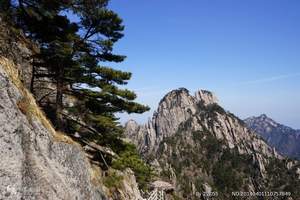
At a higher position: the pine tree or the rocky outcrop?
the pine tree

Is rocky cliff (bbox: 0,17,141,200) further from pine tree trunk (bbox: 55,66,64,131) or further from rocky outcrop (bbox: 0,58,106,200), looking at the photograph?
pine tree trunk (bbox: 55,66,64,131)

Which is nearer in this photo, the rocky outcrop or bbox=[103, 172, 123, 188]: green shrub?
the rocky outcrop

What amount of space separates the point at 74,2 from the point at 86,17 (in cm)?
108

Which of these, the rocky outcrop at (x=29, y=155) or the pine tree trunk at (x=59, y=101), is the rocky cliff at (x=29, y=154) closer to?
the rocky outcrop at (x=29, y=155)

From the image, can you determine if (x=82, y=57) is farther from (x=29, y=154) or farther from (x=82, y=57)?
(x=29, y=154)

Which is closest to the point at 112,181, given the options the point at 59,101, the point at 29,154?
the point at 59,101

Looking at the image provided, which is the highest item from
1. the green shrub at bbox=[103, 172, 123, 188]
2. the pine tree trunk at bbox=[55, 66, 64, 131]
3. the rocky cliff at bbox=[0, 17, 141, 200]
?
the pine tree trunk at bbox=[55, 66, 64, 131]

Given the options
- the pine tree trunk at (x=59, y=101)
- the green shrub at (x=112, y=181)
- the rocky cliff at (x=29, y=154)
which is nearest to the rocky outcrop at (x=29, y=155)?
the rocky cliff at (x=29, y=154)

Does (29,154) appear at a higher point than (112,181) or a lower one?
higher

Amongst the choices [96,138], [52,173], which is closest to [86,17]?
[96,138]

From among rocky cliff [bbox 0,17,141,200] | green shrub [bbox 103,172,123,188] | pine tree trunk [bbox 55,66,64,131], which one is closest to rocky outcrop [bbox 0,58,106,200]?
rocky cliff [bbox 0,17,141,200]

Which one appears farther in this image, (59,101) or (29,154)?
(59,101)

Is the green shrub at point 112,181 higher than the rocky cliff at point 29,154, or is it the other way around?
the rocky cliff at point 29,154

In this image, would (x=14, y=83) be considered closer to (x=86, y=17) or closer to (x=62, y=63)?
(x=62, y=63)
